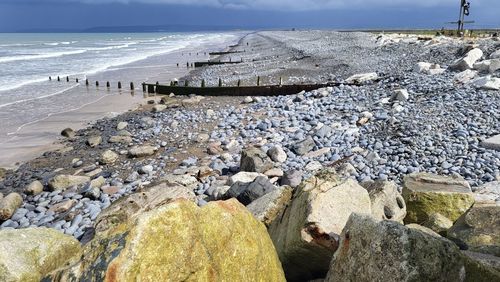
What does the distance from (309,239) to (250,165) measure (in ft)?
18.4

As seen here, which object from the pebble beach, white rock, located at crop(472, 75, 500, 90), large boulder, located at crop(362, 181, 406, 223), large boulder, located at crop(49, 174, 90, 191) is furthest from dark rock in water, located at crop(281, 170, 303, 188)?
white rock, located at crop(472, 75, 500, 90)

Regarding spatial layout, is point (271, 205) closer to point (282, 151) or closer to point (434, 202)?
point (434, 202)

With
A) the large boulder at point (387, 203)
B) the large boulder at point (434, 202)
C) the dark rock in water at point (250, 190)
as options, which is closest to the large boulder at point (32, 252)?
the dark rock in water at point (250, 190)

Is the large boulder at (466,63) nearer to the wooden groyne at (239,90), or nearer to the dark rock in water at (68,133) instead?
the wooden groyne at (239,90)

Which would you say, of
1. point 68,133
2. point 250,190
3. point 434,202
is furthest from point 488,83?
point 68,133

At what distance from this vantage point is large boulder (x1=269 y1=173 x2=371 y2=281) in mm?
4422

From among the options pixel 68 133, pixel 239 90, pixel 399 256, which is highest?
pixel 399 256

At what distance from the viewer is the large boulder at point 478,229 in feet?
15.4

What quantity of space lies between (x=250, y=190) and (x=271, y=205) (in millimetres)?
1808

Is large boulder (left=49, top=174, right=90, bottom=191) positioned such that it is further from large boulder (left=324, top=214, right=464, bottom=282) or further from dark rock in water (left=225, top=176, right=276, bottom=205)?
large boulder (left=324, top=214, right=464, bottom=282)

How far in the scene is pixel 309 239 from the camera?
14.5 feet

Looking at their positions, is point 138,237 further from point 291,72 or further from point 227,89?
point 291,72

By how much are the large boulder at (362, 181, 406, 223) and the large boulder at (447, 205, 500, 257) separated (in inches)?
29.0

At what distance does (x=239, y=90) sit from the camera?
21891 mm
